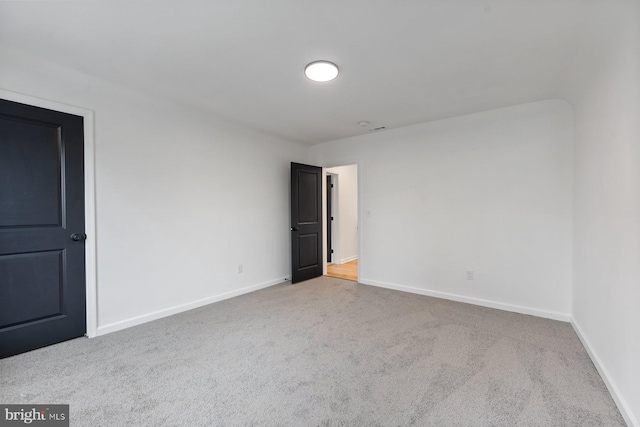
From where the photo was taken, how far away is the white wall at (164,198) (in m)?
2.71

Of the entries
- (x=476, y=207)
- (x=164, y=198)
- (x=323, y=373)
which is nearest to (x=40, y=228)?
(x=164, y=198)

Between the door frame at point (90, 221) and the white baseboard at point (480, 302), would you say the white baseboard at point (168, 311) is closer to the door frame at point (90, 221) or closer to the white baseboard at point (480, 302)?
the door frame at point (90, 221)

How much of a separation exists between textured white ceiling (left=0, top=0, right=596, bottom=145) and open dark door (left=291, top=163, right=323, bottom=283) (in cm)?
172

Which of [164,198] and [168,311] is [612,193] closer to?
[164,198]

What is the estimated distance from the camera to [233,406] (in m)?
1.73

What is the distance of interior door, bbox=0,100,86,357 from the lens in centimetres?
227

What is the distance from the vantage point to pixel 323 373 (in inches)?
80.9

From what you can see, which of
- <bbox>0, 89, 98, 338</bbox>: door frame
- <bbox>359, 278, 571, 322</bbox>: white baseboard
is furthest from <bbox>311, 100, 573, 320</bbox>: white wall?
<bbox>0, 89, 98, 338</bbox>: door frame

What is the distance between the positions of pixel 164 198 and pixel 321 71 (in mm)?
2196

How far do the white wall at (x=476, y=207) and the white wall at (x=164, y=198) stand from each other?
179 cm

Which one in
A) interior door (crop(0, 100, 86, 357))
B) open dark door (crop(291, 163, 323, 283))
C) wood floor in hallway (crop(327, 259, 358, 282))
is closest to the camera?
interior door (crop(0, 100, 86, 357))

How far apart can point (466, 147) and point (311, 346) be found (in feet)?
9.98
